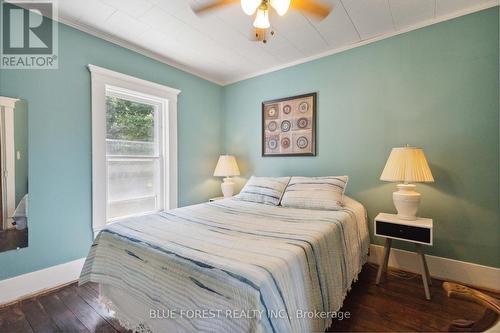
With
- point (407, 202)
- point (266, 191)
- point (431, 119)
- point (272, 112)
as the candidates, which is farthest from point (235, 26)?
point (407, 202)

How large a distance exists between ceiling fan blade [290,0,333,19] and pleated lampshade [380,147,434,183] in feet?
4.56

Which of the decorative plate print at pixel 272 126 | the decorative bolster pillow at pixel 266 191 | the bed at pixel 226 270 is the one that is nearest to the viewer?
the bed at pixel 226 270

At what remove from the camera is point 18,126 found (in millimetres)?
1979

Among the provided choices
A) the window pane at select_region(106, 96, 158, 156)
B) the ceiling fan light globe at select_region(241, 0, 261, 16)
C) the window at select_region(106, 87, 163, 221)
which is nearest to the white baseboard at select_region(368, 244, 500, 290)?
the ceiling fan light globe at select_region(241, 0, 261, 16)

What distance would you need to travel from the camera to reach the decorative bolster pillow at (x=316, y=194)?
2270 millimetres

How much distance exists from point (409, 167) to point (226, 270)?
189 centimetres

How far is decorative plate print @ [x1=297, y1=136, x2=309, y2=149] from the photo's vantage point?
3.07 m

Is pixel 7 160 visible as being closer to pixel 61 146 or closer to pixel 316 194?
pixel 61 146

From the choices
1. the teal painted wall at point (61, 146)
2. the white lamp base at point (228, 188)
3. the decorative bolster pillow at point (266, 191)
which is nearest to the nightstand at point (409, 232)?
the decorative bolster pillow at point (266, 191)

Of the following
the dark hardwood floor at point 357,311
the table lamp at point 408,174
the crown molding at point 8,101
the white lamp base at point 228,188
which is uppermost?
the crown molding at point 8,101

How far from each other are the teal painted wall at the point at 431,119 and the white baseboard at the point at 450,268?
7 centimetres

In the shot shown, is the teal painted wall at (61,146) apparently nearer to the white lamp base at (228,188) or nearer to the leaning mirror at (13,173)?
the leaning mirror at (13,173)

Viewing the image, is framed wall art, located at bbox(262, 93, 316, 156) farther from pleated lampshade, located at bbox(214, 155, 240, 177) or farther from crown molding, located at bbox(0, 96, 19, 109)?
crown molding, located at bbox(0, 96, 19, 109)

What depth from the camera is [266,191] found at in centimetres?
271
